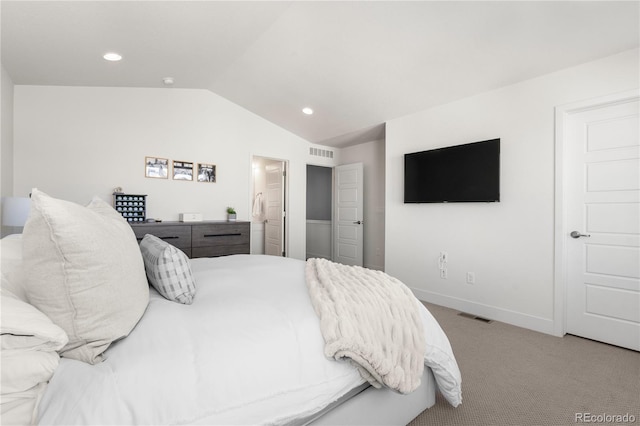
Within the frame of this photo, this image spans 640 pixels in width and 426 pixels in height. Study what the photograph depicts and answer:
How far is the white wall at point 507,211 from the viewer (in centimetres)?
284

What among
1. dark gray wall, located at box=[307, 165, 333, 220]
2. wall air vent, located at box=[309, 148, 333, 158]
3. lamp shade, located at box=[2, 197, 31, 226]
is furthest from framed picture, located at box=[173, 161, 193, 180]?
dark gray wall, located at box=[307, 165, 333, 220]

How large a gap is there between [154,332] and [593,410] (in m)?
2.31

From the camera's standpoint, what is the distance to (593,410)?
174 cm

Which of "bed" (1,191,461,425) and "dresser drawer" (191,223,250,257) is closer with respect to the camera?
"bed" (1,191,461,425)

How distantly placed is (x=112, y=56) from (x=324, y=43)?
6.63 ft

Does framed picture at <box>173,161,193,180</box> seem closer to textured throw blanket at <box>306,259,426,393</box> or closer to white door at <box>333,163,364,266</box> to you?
white door at <box>333,163,364,266</box>

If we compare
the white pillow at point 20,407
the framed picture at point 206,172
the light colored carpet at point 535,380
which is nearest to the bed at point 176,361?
the white pillow at point 20,407

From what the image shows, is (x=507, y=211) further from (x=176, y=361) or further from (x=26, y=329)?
(x=26, y=329)

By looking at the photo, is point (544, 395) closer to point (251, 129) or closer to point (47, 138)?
point (251, 129)

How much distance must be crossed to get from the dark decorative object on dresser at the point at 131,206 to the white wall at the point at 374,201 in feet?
11.2

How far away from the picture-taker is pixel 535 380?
2045 millimetres

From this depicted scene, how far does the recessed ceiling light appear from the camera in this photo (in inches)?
114

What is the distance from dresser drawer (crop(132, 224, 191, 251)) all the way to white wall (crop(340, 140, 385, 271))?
116 inches

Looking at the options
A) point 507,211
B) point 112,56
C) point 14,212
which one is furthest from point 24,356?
point 507,211
